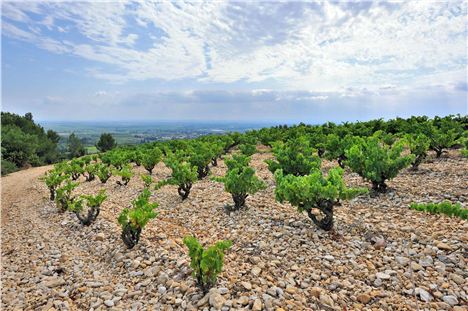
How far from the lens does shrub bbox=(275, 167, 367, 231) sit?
768cm

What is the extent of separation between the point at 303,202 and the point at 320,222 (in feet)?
2.66

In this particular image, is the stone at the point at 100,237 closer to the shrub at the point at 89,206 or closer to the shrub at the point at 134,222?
the shrub at the point at 89,206

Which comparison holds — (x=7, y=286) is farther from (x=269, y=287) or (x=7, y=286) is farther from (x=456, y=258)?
(x=456, y=258)

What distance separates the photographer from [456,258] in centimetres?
638

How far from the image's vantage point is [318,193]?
305 inches

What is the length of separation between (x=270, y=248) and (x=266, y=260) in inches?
21.6

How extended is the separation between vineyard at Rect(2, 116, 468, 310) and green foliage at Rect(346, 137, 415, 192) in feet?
0.15

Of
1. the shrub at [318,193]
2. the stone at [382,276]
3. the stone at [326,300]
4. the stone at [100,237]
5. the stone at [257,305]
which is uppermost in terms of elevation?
the shrub at [318,193]

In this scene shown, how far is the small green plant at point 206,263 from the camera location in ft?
19.8

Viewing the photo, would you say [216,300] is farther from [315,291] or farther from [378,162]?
[378,162]

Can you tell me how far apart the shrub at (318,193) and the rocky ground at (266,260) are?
27.6 inches

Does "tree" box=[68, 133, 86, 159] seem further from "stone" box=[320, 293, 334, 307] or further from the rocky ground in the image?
"stone" box=[320, 293, 334, 307]

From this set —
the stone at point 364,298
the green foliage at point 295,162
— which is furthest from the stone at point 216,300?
the green foliage at point 295,162

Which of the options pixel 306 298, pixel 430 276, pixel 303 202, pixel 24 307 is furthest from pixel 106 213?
pixel 430 276
